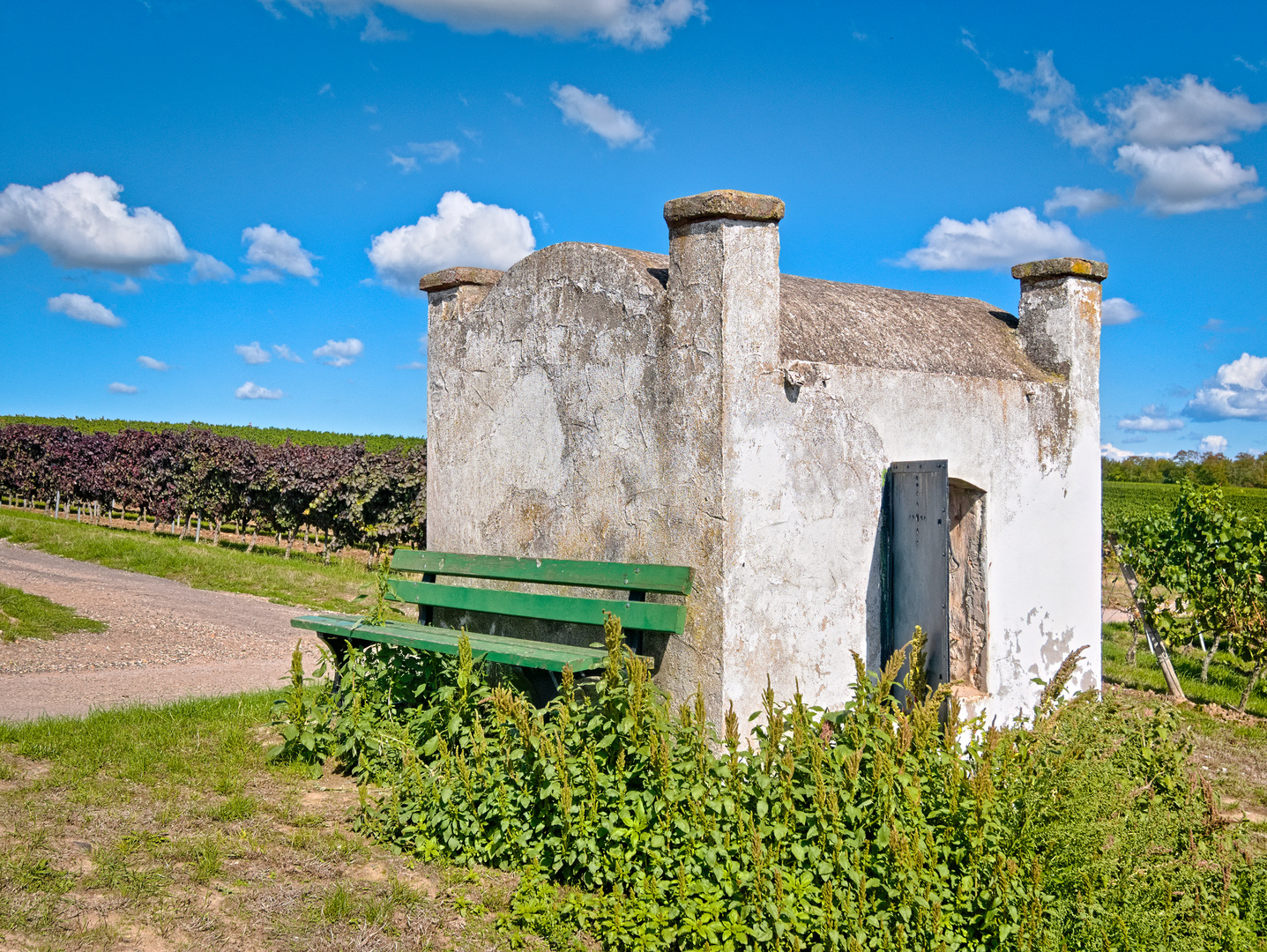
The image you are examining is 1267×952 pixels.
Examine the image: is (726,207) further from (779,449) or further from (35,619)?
(35,619)

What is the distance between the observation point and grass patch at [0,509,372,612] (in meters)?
13.9

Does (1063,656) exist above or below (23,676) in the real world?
above

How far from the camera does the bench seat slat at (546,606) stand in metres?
4.60

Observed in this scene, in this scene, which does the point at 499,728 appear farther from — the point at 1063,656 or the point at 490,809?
the point at 1063,656

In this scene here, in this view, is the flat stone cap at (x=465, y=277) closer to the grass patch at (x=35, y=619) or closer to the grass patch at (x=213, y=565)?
the grass patch at (x=35, y=619)

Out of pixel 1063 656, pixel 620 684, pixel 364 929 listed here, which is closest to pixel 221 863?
pixel 364 929

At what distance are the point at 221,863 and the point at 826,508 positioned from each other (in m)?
3.31

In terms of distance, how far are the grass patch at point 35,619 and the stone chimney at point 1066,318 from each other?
30.5 ft

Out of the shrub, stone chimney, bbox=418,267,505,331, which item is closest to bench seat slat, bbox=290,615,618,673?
the shrub

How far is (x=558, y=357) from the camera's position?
5.50 meters

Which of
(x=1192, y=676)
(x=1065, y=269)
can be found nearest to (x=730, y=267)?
(x=1065, y=269)

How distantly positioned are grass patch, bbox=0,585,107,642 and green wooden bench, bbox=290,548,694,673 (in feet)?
16.6

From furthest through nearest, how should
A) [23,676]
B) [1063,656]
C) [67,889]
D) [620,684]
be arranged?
[23,676] → [1063,656] → [620,684] → [67,889]

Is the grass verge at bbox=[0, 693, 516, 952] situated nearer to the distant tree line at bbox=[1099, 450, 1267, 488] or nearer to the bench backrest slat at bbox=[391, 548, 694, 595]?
the bench backrest slat at bbox=[391, 548, 694, 595]
